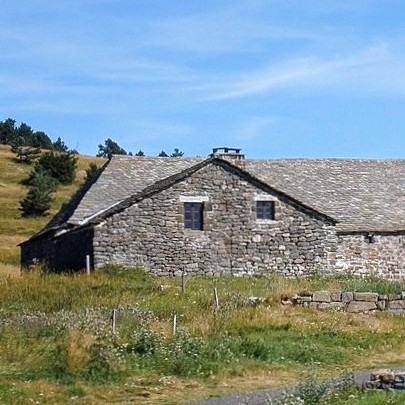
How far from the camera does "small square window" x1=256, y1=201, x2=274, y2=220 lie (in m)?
32.2

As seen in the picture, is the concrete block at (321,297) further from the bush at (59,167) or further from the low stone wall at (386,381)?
the bush at (59,167)

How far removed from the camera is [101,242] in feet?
99.2

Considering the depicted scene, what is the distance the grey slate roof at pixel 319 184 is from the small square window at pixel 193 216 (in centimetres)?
252

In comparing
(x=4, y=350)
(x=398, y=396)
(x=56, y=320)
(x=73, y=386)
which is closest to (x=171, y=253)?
(x=56, y=320)

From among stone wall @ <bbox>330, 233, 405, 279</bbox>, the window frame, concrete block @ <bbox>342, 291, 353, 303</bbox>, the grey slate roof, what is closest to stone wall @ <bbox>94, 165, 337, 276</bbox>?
the window frame

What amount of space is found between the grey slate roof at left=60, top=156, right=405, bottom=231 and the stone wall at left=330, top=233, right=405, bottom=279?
385mm

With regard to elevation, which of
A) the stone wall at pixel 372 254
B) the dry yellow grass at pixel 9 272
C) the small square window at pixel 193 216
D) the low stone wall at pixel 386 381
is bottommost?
the low stone wall at pixel 386 381

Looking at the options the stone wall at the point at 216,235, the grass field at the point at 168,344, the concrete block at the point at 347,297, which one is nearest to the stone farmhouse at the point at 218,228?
the stone wall at the point at 216,235

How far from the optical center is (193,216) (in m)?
31.6

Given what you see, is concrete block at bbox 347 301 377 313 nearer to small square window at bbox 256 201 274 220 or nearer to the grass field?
the grass field

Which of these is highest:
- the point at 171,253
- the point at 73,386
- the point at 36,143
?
the point at 36,143

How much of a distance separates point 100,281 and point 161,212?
18.7ft

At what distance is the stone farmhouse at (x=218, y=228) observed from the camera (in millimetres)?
30703

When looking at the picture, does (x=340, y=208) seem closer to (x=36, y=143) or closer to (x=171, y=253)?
(x=171, y=253)
